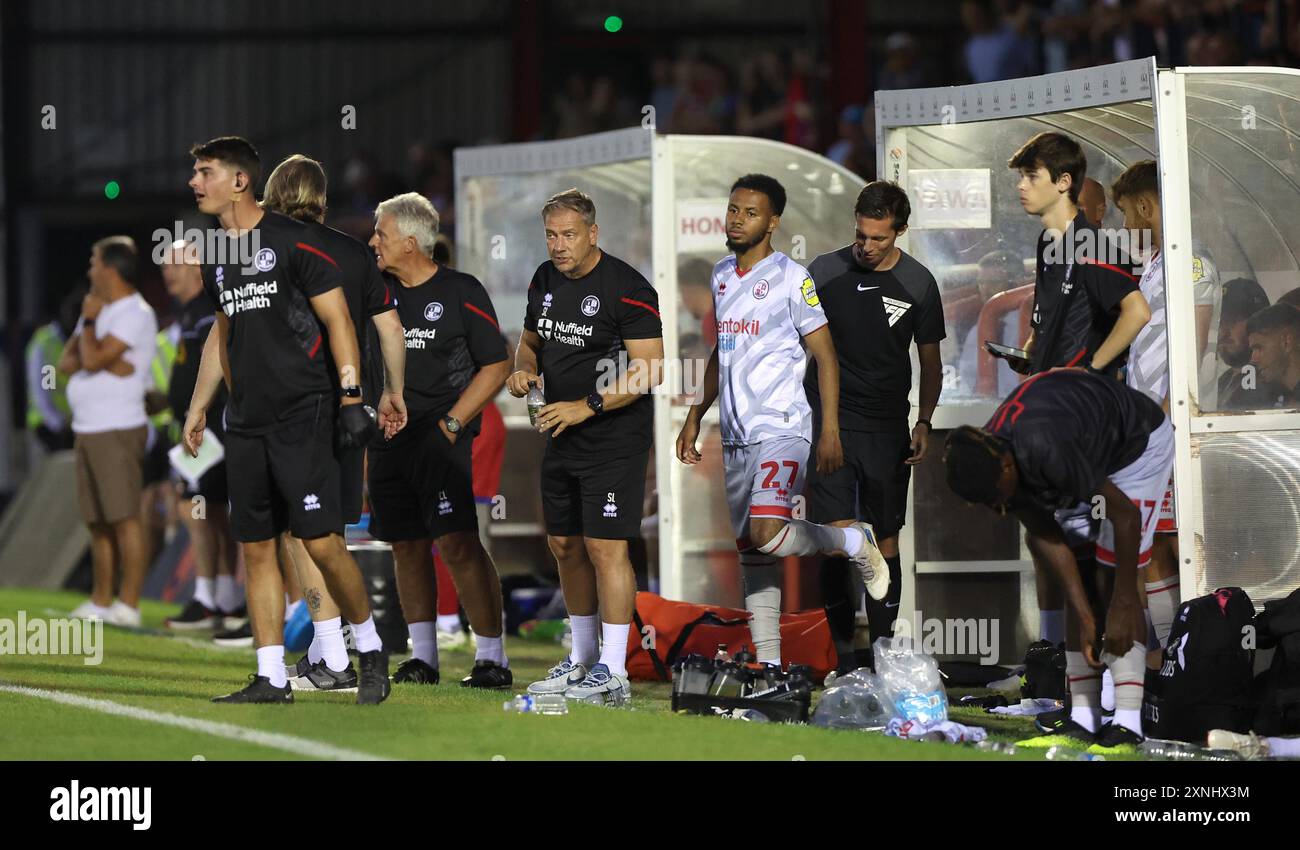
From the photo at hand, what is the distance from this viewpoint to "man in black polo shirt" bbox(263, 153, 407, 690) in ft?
24.8

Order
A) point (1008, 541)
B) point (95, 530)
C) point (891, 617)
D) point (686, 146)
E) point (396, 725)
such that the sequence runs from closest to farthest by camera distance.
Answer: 1. point (396, 725)
2. point (891, 617)
3. point (1008, 541)
4. point (686, 146)
5. point (95, 530)

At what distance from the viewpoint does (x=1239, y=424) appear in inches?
311

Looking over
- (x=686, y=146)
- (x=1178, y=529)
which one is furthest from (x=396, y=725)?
(x=686, y=146)

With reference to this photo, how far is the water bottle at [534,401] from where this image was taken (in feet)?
26.2

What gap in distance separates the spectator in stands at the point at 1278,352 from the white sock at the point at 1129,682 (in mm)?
1774

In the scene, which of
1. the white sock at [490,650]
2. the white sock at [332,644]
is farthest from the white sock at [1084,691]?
the white sock at [332,644]

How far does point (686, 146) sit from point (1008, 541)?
8.75 feet

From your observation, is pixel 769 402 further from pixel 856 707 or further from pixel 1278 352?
pixel 1278 352

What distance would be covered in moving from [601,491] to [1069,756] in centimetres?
234

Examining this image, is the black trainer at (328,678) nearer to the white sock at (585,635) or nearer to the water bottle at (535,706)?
the water bottle at (535,706)

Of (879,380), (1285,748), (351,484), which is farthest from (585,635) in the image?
(1285,748)
